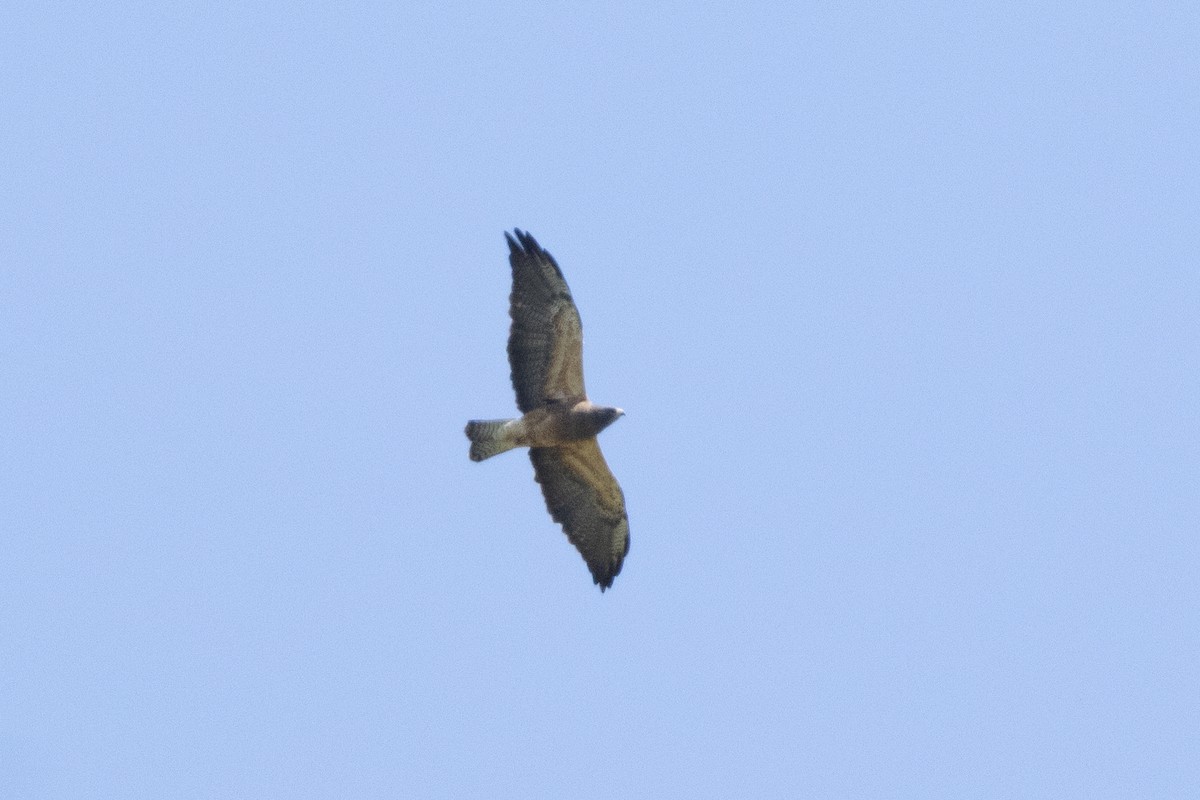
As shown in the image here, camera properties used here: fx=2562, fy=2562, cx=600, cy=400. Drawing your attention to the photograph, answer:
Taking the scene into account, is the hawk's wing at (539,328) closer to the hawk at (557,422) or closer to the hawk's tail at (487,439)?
the hawk at (557,422)

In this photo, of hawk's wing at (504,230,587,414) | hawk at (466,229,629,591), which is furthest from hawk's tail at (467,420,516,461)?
hawk's wing at (504,230,587,414)

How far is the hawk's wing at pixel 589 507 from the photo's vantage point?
25.9 metres

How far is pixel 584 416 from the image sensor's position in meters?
25.2

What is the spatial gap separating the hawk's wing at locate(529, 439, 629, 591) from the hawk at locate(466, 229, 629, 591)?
1cm

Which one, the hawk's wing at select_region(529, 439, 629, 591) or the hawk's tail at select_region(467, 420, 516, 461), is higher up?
the hawk's tail at select_region(467, 420, 516, 461)

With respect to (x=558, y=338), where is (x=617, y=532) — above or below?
below

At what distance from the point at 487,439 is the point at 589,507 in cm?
133

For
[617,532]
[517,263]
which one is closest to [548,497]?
[617,532]

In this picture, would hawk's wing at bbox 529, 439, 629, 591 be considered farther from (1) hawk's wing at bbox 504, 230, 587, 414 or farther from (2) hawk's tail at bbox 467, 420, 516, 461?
(1) hawk's wing at bbox 504, 230, 587, 414

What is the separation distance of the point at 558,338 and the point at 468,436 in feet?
4.59

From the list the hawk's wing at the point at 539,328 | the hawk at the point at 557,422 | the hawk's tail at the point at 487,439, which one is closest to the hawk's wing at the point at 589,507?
the hawk at the point at 557,422

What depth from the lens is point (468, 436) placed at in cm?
2564

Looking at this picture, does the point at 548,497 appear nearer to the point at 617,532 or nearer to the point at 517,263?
the point at 617,532

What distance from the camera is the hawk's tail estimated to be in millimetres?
25531
